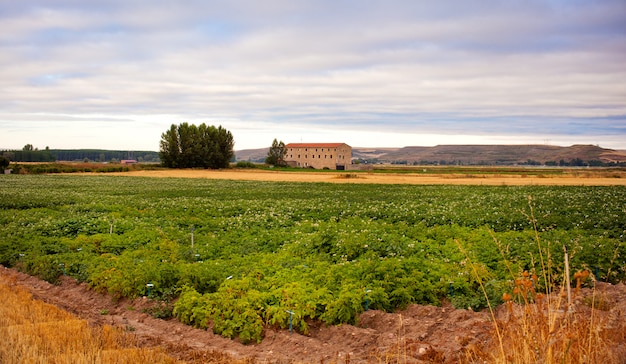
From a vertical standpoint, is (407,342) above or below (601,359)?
below

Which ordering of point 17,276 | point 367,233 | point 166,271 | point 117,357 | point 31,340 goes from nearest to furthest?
1. point 117,357
2. point 31,340
3. point 166,271
4. point 17,276
5. point 367,233

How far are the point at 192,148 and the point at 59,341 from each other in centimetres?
12305

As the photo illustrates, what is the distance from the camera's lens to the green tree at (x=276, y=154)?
518 ft

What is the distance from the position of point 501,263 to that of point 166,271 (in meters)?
8.87

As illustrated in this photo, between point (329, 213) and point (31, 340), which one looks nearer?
point (31, 340)

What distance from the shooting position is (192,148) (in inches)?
5039

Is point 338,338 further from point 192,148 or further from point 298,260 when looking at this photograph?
point 192,148

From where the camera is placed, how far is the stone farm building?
525 ft

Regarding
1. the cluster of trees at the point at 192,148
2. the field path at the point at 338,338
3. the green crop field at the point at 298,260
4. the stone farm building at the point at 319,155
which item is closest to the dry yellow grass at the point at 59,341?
the field path at the point at 338,338

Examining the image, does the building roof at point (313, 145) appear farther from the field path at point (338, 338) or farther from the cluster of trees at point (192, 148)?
the field path at point (338, 338)

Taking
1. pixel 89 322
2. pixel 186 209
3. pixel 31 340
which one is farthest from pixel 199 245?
pixel 186 209

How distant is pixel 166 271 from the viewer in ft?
43.5

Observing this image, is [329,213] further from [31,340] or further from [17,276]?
[31,340]

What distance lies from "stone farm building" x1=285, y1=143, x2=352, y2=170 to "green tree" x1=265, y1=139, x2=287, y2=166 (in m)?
5.39
